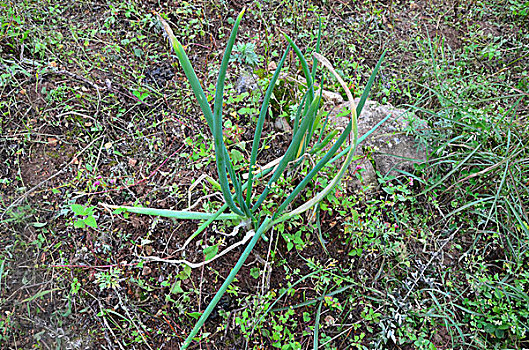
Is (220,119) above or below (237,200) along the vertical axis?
above

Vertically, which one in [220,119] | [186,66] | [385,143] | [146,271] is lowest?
[146,271]

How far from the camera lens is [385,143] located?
1.96 metres

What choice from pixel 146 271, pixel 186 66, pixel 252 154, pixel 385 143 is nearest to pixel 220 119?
Answer: pixel 186 66

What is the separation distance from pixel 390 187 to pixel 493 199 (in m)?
0.51

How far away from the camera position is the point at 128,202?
6.08 ft

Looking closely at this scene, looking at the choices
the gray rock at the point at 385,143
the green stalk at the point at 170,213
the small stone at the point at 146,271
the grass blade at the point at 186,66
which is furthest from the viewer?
the gray rock at the point at 385,143

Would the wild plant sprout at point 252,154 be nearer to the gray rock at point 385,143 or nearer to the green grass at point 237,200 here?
the green grass at point 237,200

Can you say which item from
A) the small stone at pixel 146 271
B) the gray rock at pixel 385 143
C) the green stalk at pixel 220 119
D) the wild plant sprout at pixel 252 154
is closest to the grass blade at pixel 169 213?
the wild plant sprout at pixel 252 154

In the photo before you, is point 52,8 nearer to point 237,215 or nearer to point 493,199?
point 237,215

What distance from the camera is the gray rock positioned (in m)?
1.89

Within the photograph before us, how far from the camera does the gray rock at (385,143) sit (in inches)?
74.4

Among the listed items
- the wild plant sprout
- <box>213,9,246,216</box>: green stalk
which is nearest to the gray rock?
the wild plant sprout

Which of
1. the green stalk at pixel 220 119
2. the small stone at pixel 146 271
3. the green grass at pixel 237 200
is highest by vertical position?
the green stalk at pixel 220 119

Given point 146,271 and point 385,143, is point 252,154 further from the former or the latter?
point 385,143
